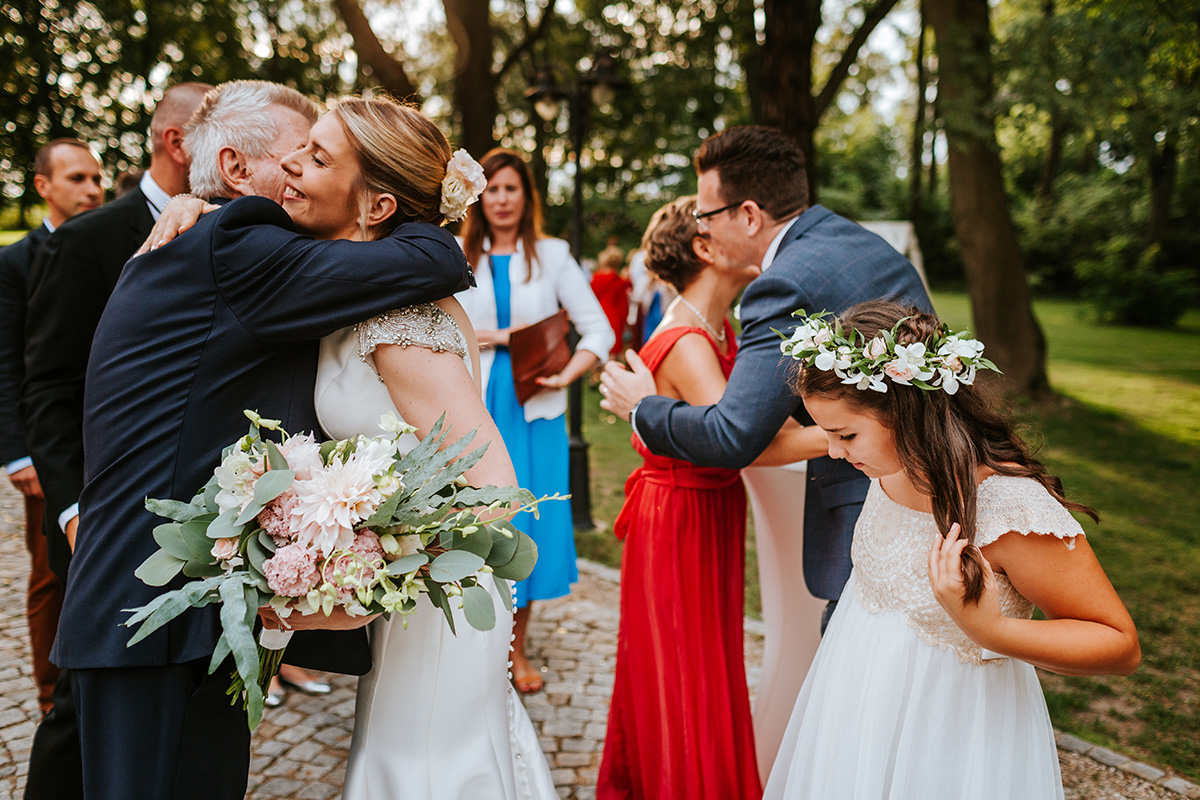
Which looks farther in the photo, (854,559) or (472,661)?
(854,559)

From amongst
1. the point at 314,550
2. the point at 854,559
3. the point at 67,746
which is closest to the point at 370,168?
the point at 314,550

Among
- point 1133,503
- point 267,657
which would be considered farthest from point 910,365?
point 1133,503

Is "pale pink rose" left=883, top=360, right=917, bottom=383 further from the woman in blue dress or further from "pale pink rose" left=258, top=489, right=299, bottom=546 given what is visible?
the woman in blue dress

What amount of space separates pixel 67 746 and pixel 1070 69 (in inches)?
406

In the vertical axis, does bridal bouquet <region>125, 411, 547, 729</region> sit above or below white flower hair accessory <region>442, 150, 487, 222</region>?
below

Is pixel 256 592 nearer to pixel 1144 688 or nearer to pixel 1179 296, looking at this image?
pixel 1144 688

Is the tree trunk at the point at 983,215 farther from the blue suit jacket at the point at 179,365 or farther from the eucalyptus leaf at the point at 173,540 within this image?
the eucalyptus leaf at the point at 173,540

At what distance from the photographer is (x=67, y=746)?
2291 millimetres

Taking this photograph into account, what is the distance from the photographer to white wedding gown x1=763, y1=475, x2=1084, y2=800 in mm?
1929

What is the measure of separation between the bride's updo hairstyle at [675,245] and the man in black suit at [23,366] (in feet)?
8.50

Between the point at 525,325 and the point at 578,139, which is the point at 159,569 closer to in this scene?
the point at 525,325

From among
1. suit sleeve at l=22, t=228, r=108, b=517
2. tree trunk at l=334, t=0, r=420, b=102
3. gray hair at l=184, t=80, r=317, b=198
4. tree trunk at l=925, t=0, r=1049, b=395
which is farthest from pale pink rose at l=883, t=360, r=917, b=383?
tree trunk at l=334, t=0, r=420, b=102

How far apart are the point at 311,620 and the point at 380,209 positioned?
1.04 metres

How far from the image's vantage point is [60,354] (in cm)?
281
